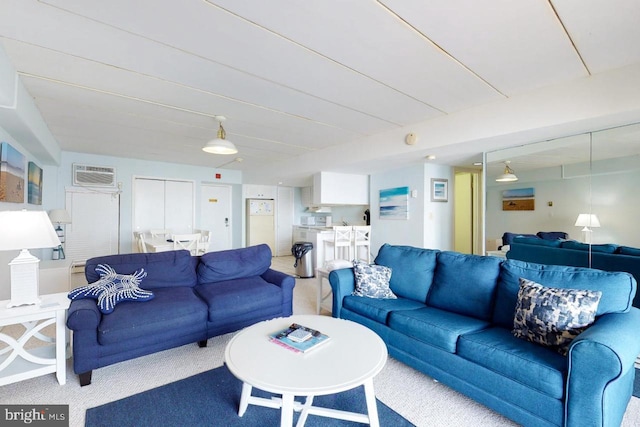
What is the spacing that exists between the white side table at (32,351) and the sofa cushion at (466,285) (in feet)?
9.09

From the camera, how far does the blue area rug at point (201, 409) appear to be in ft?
5.39

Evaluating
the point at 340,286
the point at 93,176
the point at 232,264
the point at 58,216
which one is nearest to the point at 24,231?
the point at 232,264

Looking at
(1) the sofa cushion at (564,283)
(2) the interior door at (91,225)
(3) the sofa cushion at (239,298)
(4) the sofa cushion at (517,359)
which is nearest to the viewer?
(4) the sofa cushion at (517,359)

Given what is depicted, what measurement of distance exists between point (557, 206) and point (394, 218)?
2406 mm

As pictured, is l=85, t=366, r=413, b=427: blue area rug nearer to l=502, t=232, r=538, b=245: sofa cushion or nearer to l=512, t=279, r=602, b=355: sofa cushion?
l=512, t=279, r=602, b=355: sofa cushion

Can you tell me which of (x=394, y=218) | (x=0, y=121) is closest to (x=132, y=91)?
(x=0, y=121)

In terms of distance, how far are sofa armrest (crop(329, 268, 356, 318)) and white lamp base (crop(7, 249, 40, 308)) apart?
2.22 m

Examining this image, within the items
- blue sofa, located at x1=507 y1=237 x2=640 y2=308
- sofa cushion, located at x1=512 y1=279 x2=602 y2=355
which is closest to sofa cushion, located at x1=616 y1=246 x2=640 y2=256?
blue sofa, located at x1=507 y1=237 x2=640 y2=308

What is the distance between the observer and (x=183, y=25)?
170cm

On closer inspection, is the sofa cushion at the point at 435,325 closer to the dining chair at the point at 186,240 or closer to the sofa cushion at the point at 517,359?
the sofa cushion at the point at 517,359

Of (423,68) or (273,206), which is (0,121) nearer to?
(423,68)

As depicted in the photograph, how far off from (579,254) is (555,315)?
5.98 ft

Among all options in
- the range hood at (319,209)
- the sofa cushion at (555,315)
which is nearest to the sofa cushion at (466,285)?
the sofa cushion at (555,315)

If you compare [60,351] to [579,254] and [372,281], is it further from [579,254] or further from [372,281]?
[579,254]
